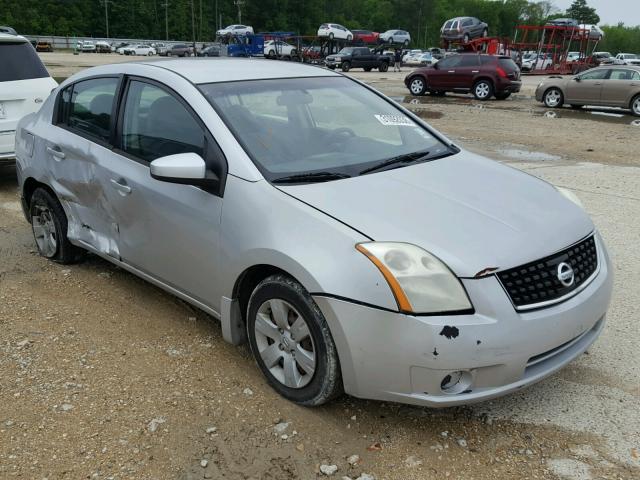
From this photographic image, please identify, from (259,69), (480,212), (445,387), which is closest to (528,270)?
(480,212)

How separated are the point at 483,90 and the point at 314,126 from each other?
63.3 ft

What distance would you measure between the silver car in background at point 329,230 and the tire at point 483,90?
60.0ft

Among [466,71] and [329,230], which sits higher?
[329,230]

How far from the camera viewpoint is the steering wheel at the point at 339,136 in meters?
3.52

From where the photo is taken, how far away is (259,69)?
3.89 m

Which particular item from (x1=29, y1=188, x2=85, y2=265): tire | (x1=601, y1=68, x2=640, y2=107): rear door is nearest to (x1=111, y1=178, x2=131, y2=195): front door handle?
(x1=29, y1=188, x2=85, y2=265): tire

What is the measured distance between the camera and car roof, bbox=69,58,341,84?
11.9 ft

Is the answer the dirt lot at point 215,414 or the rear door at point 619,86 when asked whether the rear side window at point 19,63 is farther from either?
the rear door at point 619,86

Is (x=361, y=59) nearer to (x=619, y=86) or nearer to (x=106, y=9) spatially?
(x=619, y=86)

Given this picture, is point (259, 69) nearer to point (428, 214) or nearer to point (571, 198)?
point (428, 214)

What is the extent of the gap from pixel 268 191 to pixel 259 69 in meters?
1.28

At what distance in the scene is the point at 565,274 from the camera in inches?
107

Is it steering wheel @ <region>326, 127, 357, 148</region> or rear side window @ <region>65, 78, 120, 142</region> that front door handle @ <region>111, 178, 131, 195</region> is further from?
steering wheel @ <region>326, 127, 357, 148</region>

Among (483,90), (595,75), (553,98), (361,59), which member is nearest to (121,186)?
(595,75)
